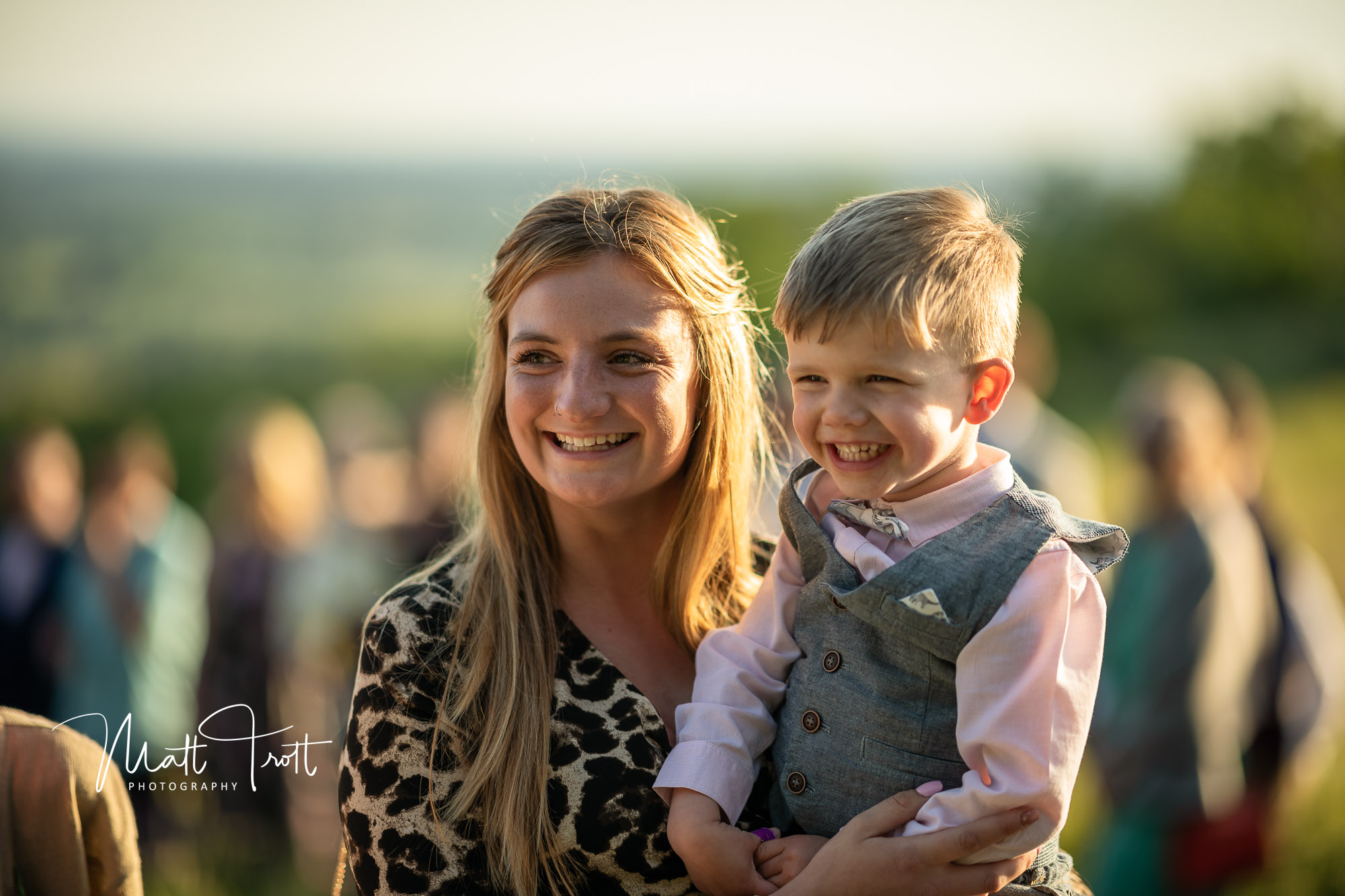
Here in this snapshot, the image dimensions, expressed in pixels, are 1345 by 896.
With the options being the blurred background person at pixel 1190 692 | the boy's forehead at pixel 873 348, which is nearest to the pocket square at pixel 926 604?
the boy's forehead at pixel 873 348

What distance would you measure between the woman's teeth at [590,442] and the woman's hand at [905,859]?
0.87 metres

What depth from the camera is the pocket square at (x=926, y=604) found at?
5.55 feet

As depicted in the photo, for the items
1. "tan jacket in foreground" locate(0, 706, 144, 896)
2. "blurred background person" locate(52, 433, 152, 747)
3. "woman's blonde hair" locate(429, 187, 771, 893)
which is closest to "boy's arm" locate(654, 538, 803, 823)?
"woman's blonde hair" locate(429, 187, 771, 893)

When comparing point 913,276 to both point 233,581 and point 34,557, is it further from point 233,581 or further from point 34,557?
point 34,557

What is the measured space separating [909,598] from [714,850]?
22.9 inches

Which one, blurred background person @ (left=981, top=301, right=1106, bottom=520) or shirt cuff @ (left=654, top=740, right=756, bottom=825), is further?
blurred background person @ (left=981, top=301, right=1106, bottom=520)

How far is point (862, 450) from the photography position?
1812 mm

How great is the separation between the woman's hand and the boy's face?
569mm

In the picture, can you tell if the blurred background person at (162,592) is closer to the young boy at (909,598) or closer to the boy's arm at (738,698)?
the boy's arm at (738,698)

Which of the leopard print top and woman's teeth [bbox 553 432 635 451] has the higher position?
woman's teeth [bbox 553 432 635 451]

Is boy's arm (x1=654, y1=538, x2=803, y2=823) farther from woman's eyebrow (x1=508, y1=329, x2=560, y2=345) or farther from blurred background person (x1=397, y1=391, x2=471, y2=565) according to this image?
blurred background person (x1=397, y1=391, x2=471, y2=565)

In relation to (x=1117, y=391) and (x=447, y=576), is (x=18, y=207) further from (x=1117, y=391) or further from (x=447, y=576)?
(x=1117, y=391)

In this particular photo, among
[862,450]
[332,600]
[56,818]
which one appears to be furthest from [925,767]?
[332,600]

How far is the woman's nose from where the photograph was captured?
6.60ft
